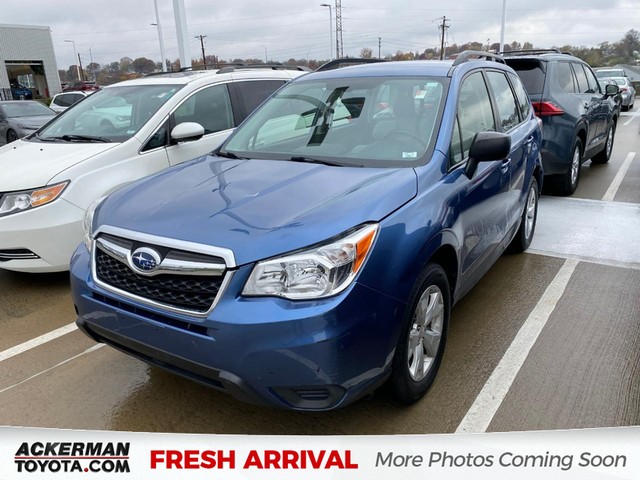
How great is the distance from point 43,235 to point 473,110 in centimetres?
342

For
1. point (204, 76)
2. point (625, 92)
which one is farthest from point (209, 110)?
point (625, 92)

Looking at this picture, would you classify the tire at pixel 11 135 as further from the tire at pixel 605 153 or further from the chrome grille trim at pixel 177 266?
the tire at pixel 605 153

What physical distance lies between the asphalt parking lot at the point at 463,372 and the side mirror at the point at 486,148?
1.23m

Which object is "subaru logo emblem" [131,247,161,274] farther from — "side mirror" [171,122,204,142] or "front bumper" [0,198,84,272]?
"side mirror" [171,122,204,142]

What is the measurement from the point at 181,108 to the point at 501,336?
3.62m

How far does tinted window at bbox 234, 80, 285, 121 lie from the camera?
5.89m

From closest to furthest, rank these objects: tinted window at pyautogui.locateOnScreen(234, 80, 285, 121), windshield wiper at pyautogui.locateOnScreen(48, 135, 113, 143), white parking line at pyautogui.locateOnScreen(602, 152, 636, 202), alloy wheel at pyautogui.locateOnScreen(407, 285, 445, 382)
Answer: alloy wheel at pyautogui.locateOnScreen(407, 285, 445, 382) < windshield wiper at pyautogui.locateOnScreen(48, 135, 113, 143) < tinted window at pyautogui.locateOnScreen(234, 80, 285, 121) < white parking line at pyautogui.locateOnScreen(602, 152, 636, 202)

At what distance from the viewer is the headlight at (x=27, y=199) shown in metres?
4.20

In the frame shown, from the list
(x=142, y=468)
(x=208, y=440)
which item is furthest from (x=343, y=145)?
(x=142, y=468)

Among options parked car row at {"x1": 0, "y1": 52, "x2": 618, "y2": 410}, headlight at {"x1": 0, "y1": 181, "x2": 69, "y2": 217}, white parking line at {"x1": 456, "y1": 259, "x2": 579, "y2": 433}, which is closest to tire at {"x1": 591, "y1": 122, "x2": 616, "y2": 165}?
parked car row at {"x1": 0, "y1": 52, "x2": 618, "y2": 410}

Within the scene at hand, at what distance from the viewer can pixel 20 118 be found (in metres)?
13.2

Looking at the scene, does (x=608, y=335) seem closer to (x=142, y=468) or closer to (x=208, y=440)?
(x=208, y=440)

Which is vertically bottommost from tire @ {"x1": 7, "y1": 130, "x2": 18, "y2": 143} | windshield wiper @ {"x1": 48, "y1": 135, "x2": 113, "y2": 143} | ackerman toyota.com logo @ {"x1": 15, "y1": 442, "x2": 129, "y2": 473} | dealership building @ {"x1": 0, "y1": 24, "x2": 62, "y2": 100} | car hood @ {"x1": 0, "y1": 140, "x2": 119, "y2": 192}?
ackerman toyota.com logo @ {"x1": 15, "y1": 442, "x2": 129, "y2": 473}

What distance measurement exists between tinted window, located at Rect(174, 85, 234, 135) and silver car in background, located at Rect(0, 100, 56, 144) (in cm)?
881
